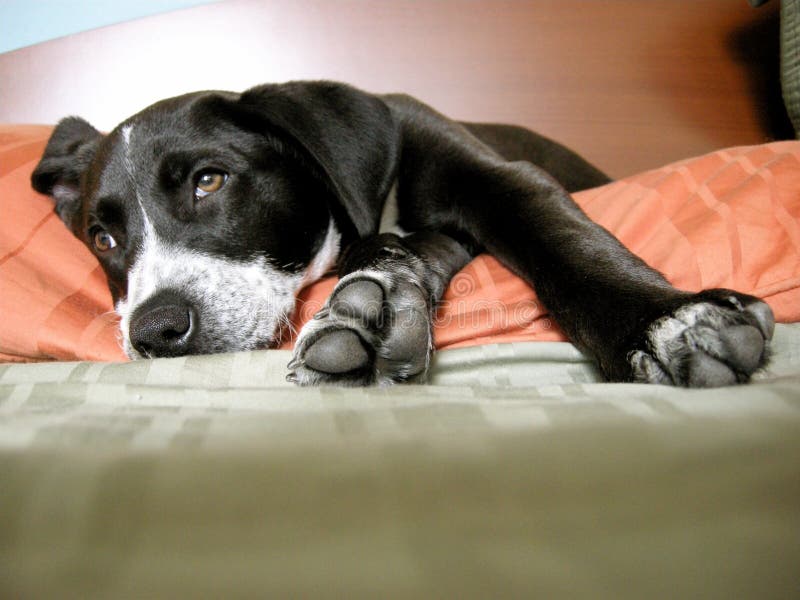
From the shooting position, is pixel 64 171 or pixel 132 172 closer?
pixel 132 172

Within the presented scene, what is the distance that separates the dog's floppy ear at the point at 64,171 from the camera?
1348 mm

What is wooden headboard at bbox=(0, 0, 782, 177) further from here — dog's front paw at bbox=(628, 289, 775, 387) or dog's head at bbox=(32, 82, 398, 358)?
dog's front paw at bbox=(628, 289, 775, 387)

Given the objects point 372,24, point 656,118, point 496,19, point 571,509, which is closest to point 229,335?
point 571,509

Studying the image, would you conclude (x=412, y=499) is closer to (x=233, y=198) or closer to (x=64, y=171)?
(x=233, y=198)

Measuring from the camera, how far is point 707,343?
2.22ft

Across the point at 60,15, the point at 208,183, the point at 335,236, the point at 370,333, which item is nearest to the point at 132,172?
the point at 208,183

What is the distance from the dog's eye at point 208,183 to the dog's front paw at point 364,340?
43 centimetres

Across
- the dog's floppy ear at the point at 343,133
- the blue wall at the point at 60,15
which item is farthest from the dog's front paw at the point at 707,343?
the blue wall at the point at 60,15

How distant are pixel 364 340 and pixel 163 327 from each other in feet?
1.20

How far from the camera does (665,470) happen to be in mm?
428

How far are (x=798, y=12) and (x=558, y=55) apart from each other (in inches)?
31.8

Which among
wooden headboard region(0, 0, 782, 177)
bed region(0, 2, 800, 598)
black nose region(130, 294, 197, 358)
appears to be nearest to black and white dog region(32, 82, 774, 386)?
black nose region(130, 294, 197, 358)

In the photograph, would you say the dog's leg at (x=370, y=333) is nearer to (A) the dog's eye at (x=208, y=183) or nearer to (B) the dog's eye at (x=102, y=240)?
(A) the dog's eye at (x=208, y=183)

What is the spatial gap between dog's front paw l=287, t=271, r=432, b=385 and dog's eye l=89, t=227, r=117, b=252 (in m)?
0.62
